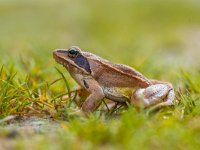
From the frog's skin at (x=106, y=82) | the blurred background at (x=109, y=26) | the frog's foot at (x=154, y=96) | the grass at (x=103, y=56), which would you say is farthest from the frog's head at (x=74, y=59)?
the blurred background at (x=109, y=26)

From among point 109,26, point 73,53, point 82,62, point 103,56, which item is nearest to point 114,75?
point 82,62

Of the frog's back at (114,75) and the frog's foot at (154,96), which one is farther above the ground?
the frog's back at (114,75)

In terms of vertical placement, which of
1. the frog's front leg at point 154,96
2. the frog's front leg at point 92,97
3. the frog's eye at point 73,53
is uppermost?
the frog's eye at point 73,53

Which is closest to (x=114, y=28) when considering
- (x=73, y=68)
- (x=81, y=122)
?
(x=73, y=68)

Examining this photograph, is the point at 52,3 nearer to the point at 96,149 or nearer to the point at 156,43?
the point at 156,43

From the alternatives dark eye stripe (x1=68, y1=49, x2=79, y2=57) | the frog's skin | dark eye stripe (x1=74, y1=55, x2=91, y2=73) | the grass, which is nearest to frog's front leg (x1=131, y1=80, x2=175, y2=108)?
the frog's skin

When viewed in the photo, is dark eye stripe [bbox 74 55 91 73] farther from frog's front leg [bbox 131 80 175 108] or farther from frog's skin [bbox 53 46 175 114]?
frog's front leg [bbox 131 80 175 108]

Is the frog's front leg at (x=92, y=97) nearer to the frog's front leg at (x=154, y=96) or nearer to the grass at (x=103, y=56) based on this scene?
the grass at (x=103, y=56)

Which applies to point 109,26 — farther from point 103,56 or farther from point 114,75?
point 114,75
